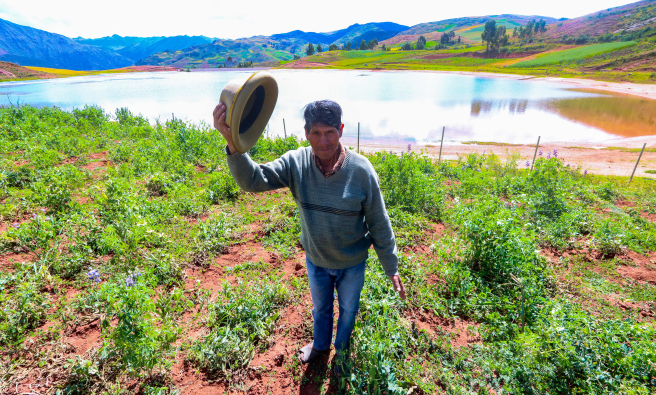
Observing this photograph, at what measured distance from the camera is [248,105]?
1907 millimetres

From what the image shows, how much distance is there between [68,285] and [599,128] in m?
28.6

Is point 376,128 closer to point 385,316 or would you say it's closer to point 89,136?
point 89,136

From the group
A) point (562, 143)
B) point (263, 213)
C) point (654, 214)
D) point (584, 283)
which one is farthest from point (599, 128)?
point (263, 213)

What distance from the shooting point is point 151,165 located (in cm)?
734

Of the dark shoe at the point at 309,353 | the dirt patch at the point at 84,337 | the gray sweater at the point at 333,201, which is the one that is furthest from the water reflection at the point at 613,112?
the dirt patch at the point at 84,337

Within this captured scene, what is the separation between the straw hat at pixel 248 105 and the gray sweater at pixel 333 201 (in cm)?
14

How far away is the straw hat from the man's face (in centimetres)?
35

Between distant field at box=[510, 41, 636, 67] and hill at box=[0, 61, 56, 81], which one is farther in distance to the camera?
distant field at box=[510, 41, 636, 67]

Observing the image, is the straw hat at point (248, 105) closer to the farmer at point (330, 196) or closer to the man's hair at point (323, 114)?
the farmer at point (330, 196)

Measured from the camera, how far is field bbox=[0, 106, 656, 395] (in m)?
2.37

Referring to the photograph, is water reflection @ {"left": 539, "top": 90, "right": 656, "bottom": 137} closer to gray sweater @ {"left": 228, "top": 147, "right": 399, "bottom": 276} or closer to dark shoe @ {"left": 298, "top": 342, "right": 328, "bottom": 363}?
gray sweater @ {"left": 228, "top": 147, "right": 399, "bottom": 276}

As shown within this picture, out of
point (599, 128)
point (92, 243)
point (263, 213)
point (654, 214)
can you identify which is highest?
point (92, 243)

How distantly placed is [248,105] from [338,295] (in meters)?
1.54

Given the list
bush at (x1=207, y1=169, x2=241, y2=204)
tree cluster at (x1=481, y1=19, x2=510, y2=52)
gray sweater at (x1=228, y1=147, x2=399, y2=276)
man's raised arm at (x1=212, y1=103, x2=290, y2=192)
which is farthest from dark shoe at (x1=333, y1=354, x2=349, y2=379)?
tree cluster at (x1=481, y1=19, x2=510, y2=52)
